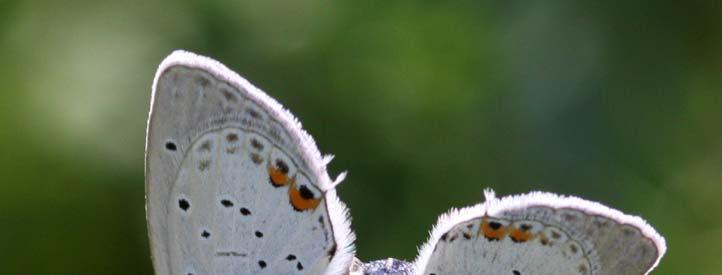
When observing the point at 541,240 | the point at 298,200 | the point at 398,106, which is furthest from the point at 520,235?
the point at 398,106

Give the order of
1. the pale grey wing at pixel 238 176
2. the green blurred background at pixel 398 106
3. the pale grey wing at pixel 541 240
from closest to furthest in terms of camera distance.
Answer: the pale grey wing at pixel 541 240 → the pale grey wing at pixel 238 176 → the green blurred background at pixel 398 106

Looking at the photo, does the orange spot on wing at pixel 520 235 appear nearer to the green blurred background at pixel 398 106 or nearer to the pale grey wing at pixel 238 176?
the pale grey wing at pixel 238 176

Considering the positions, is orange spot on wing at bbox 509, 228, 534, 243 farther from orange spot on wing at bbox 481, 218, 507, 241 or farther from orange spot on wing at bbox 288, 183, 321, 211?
orange spot on wing at bbox 288, 183, 321, 211

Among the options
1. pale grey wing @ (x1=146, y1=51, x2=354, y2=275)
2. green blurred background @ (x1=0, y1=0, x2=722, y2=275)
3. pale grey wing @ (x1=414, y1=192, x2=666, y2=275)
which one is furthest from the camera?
green blurred background @ (x1=0, y1=0, x2=722, y2=275)

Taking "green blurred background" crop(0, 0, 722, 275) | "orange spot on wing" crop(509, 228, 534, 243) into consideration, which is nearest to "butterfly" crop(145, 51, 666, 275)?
"orange spot on wing" crop(509, 228, 534, 243)

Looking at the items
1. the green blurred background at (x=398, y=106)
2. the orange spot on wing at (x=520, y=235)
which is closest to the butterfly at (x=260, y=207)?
the orange spot on wing at (x=520, y=235)

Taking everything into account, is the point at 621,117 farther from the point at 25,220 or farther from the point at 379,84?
the point at 25,220

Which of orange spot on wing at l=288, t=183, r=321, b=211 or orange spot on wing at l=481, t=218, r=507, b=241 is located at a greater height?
orange spot on wing at l=288, t=183, r=321, b=211
